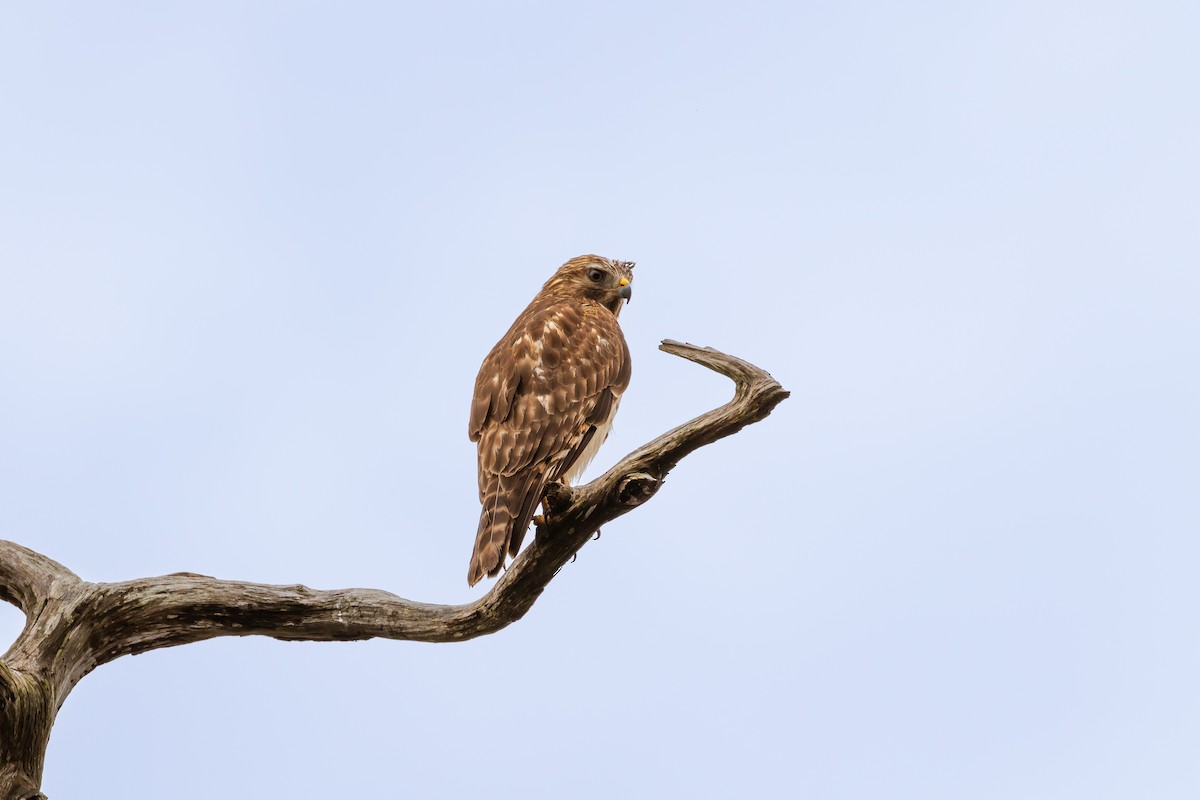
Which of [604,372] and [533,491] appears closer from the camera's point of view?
[533,491]

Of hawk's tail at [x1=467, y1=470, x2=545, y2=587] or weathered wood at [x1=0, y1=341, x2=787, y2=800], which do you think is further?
hawk's tail at [x1=467, y1=470, x2=545, y2=587]

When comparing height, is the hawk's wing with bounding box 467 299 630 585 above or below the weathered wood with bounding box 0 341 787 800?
above

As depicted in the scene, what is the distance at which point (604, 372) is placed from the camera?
8500 mm

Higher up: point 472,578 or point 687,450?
point 687,450

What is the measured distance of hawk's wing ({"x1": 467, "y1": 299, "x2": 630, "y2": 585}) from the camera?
24.0 feet

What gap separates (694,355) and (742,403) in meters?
0.48

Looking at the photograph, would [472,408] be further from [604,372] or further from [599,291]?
[599,291]

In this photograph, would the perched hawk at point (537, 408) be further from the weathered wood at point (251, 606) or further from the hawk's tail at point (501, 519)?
the weathered wood at point (251, 606)

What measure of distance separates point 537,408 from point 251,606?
205 cm

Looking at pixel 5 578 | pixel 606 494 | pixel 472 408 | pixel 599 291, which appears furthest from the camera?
pixel 599 291

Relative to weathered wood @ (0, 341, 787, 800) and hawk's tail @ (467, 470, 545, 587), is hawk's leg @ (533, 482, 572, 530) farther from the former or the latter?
hawk's tail @ (467, 470, 545, 587)

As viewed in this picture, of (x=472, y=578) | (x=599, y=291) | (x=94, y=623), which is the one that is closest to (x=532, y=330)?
(x=599, y=291)

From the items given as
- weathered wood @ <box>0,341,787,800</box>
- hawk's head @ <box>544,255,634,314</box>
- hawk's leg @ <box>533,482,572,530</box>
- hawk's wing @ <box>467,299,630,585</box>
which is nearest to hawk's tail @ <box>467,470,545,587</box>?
hawk's wing @ <box>467,299,630,585</box>

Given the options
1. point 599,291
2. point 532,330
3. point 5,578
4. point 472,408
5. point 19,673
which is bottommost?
point 19,673
